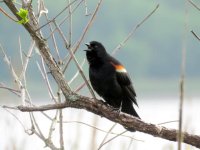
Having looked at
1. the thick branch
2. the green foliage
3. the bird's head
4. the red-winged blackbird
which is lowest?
the thick branch

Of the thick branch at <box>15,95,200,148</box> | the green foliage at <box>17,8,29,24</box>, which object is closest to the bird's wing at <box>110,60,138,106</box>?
the thick branch at <box>15,95,200,148</box>

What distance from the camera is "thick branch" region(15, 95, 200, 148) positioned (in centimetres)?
395

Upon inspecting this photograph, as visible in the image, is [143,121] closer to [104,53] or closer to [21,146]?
[21,146]

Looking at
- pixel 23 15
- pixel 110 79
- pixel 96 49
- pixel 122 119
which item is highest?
pixel 96 49

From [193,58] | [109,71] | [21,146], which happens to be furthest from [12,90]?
[193,58]

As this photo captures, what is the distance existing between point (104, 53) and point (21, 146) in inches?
52.2

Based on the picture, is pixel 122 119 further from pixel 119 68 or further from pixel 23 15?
pixel 119 68

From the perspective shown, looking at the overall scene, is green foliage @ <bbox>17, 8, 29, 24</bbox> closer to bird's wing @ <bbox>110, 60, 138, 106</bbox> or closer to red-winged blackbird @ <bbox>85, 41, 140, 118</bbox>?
red-winged blackbird @ <bbox>85, 41, 140, 118</bbox>

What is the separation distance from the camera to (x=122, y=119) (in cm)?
410

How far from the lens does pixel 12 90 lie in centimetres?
440

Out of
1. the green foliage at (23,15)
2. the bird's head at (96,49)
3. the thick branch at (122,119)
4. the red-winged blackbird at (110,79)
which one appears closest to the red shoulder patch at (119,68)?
the red-winged blackbird at (110,79)

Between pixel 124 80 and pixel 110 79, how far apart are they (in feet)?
0.45

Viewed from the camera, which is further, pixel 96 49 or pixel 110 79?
pixel 96 49

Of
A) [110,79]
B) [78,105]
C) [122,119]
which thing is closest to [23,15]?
[78,105]
